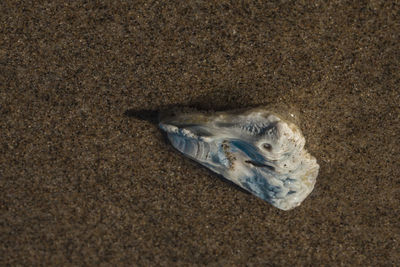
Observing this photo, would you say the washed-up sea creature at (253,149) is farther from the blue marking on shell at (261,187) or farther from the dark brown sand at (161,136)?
the dark brown sand at (161,136)

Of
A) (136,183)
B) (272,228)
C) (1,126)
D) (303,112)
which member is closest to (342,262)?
(272,228)

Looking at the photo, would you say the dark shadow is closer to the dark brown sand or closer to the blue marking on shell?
the dark brown sand

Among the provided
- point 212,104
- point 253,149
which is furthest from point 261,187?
point 212,104

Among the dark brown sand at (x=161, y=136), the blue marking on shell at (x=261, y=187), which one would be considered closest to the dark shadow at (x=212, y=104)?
the dark brown sand at (x=161, y=136)

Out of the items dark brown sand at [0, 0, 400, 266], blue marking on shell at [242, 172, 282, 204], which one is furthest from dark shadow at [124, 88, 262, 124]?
blue marking on shell at [242, 172, 282, 204]

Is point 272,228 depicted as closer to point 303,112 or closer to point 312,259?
point 312,259
